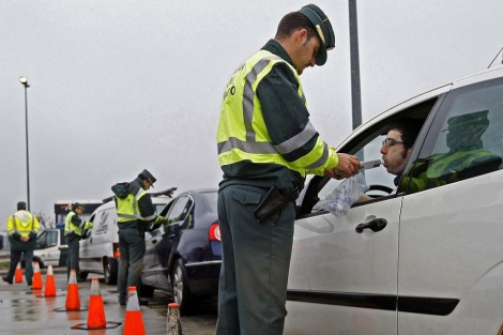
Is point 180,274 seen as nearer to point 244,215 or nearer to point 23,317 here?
point 23,317

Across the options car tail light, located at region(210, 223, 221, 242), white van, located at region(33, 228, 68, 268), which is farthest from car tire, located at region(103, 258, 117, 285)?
white van, located at region(33, 228, 68, 268)

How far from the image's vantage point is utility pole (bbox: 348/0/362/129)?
8461 millimetres

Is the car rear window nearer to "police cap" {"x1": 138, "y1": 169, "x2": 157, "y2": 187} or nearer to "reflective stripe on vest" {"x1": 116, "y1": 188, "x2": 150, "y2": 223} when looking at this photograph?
"reflective stripe on vest" {"x1": 116, "y1": 188, "x2": 150, "y2": 223}

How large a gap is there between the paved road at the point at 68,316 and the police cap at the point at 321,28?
398 cm

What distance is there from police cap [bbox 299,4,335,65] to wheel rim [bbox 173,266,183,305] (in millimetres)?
4800

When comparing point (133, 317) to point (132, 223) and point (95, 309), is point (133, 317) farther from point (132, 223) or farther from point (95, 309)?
point (132, 223)

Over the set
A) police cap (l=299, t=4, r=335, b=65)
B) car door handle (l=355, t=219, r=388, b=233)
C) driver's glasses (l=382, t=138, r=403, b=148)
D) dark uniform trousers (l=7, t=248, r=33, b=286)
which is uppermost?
police cap (l=299, t=4, r=335, b=65)

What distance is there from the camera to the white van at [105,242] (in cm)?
1284

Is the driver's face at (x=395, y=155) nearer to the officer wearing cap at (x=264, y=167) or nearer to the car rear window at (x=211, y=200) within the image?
the officer wearing cap at (x=264, y=167)

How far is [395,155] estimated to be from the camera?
11.7 feet

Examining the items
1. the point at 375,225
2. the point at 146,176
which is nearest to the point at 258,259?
the point at 375,225

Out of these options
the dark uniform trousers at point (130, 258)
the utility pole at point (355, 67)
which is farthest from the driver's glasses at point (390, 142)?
the dark uniform trousers at point (130, 258)

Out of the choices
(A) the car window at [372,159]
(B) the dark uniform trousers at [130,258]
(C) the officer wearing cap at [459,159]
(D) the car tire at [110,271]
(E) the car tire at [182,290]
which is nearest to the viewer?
(C) the officer wearing cap at [459,159]

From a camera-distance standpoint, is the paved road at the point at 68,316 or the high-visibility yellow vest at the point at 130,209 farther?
the high-visibility yellow vest at the point at 130,209
